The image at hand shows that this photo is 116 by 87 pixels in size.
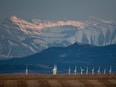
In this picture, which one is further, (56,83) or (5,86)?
(56,83)

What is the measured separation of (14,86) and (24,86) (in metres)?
3.78

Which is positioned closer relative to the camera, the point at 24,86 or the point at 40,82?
the point at 24,86

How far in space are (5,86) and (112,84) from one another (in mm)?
42175

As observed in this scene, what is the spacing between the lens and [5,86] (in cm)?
18562

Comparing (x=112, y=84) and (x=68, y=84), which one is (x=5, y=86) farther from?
(x=112, y=84)

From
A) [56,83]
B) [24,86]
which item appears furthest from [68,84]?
[24,86]

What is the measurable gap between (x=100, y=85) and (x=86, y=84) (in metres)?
5.88

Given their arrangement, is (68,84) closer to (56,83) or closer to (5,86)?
(56,83)

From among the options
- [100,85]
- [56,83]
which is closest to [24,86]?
[56,83]

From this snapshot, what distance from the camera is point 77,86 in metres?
190

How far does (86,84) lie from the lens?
19575cm

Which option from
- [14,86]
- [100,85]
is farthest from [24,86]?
[100,85]

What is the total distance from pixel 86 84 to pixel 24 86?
82.3 feet

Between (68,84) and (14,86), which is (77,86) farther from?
(14,86)
